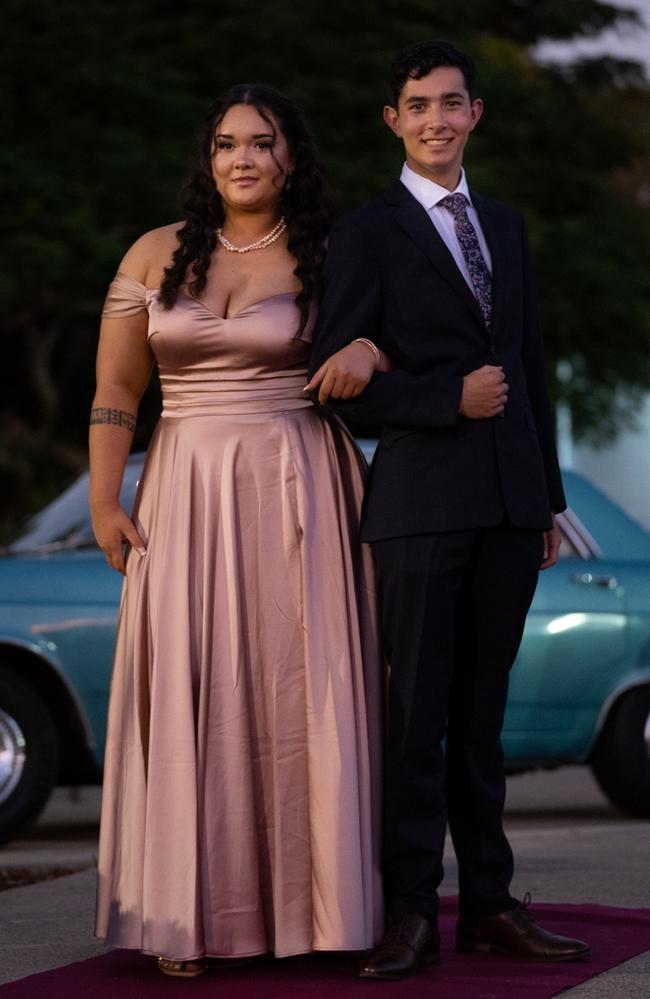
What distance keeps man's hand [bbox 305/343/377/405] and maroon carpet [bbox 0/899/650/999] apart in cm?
134

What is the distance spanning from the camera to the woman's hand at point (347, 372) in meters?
4.86

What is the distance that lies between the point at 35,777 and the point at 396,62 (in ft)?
13.3

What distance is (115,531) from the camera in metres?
5.26

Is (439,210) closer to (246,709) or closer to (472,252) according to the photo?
(472,252)

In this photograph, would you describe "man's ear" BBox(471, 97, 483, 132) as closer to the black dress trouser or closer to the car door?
the black dress trouser

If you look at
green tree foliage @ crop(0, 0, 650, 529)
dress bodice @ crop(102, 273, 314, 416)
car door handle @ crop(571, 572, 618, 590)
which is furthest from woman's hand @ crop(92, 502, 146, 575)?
green tree foliage @ crop(0, 0, 650, 529)

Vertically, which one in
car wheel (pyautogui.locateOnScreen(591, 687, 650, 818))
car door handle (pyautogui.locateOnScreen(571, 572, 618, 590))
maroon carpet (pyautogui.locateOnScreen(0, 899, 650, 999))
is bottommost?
maroon carpet (pyautogui.locateOnScreen(0, 899, 650, 999))

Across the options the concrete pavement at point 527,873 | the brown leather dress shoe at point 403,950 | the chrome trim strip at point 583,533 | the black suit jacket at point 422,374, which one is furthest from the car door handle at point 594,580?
the brown leather dress shoe at point 403,950

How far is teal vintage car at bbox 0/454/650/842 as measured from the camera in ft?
27.4

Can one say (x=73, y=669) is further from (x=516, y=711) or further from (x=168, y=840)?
(x=168, y=840)

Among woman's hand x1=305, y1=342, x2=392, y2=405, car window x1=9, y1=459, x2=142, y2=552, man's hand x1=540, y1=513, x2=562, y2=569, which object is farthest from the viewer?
car window x1=9, y1=459, x2=142, y2=552

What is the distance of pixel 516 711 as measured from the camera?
8820 mm

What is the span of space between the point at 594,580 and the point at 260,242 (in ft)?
13.8

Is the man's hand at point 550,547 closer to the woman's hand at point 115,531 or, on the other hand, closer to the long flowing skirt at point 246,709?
the long flowing skirt at point 246,709
